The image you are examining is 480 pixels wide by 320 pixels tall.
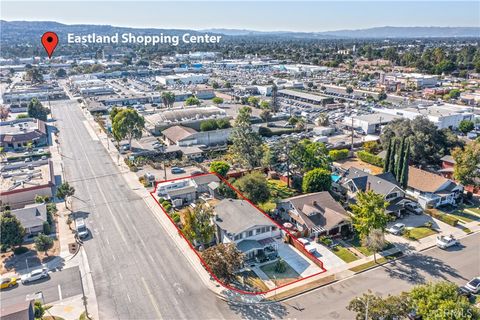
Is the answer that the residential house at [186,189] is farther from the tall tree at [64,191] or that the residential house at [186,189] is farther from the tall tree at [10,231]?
the tall tree at [10,231]

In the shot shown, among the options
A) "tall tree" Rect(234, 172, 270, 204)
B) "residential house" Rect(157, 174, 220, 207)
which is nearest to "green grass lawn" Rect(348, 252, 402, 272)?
"tall tree" Rect(234, 172, 270, 204)

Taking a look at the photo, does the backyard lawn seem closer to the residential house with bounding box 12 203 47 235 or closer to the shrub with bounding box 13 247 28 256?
the shrub with bounding box 13 247 28 256

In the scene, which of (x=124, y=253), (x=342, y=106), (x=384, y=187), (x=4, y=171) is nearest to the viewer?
(x=124, y=253)

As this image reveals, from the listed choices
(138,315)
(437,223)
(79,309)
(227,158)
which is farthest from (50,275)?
(437,223)

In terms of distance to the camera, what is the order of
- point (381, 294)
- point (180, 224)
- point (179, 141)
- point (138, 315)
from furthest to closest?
point (179, 141)
point (180, 224)
point (381, 294)
point (138, 315)

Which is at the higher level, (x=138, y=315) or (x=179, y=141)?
(x=179, y=141)

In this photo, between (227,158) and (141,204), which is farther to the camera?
(227,158)

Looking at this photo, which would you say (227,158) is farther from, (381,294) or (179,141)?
(381,294)
